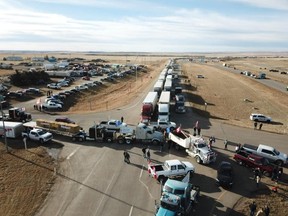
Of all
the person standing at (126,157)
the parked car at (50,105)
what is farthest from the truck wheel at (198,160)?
the parked car at (50,105)

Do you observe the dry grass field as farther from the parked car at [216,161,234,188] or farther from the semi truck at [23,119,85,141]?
the semi truck at [23,119,85,141]

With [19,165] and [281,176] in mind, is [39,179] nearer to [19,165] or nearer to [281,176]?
[19,165]

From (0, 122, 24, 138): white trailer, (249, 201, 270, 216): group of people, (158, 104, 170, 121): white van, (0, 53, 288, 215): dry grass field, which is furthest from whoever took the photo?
(158, 104, 170, 121): white van

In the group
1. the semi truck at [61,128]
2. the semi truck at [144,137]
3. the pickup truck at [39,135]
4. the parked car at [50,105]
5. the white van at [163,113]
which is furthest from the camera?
the parked car at [50,105]

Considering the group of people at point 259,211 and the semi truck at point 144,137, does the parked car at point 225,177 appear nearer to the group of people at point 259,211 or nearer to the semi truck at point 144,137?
the group of people at point 259,211

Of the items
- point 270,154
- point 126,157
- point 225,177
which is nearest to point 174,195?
point 225,177

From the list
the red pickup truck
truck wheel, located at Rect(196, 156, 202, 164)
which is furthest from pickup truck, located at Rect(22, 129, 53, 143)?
the red pickup truck

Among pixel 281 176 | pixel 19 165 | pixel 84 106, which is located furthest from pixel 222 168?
pixel 84 106
